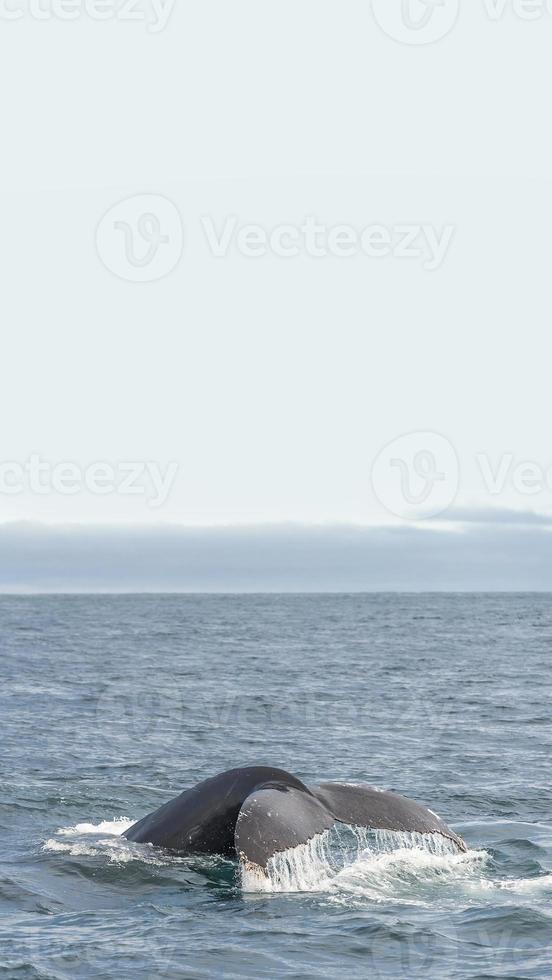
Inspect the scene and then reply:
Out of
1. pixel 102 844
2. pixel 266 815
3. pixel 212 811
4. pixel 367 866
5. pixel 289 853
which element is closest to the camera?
pixel 266 815

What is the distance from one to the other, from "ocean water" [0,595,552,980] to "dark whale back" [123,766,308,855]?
0.19 metres

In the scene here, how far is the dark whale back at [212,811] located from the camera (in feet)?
34.8

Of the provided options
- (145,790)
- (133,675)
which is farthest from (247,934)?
(133,675)

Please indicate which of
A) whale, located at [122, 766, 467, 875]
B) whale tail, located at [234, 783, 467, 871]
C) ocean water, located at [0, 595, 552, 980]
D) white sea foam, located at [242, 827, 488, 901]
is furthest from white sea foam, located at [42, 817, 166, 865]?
whale tail, located at [234, 783, 467, 871]

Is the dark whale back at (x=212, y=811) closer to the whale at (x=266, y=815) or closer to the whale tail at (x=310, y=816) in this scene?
the whale at (x=266, y=815)

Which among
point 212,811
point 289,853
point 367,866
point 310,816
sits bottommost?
point 367,866

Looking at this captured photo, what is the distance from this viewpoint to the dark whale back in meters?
10.6

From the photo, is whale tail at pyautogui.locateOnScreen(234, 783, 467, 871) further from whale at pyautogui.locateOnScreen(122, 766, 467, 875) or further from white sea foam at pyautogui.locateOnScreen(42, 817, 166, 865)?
white sea foam at pyautogui.locateOnScreen(42, 817, 166, 865)

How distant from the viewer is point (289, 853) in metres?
9.90

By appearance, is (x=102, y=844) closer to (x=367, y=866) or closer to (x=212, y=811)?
(x=212, y=811)

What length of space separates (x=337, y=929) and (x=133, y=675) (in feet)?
96.5

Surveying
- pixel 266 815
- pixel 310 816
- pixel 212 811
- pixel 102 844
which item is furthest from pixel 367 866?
pixel 102 844

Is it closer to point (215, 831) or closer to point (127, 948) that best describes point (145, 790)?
point (215, 831)

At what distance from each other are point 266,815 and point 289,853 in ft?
1.74
